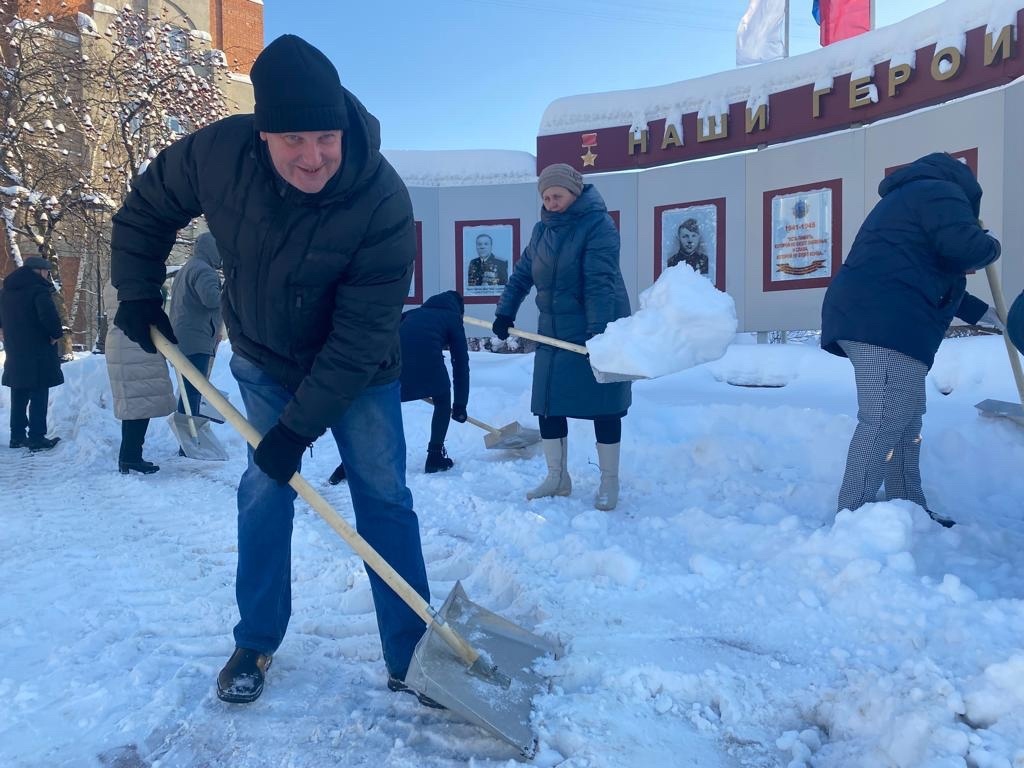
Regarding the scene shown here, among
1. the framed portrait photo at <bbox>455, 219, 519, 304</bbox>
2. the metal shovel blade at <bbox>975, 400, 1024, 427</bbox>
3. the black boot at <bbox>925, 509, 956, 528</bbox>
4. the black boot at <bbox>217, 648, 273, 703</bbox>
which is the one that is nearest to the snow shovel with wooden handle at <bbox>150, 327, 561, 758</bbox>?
the black boot at <bbox>217, 648, 273, 703</bbox>

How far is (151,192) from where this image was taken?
6.46 feet

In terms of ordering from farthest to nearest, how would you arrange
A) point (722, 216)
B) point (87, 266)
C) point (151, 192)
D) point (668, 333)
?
point (87, 266), point (722, 216), point (668, 333), point (151, 192)

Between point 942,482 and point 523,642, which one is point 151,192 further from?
point 942,482

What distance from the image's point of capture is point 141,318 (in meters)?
2.11

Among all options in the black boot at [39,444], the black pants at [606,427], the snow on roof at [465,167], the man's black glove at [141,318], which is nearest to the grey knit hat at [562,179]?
the black pants at [606,427]

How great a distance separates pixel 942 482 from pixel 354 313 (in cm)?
347

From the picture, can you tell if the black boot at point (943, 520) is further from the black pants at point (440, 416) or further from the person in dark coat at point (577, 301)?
the black pants at point (440, 416)

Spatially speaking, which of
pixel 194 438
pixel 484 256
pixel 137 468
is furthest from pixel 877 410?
pixel 484 256

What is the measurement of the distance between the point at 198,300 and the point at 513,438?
2445 millimetres

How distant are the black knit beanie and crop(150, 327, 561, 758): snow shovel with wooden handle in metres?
0.81

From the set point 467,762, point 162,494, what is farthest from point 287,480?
point 162,494

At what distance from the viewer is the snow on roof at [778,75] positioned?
7801 millimetres

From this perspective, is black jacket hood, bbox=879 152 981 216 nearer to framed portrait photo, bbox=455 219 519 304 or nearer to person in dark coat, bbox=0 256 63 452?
person in dark coat, bbox=0 256 63 452

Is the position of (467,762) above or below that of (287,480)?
below
